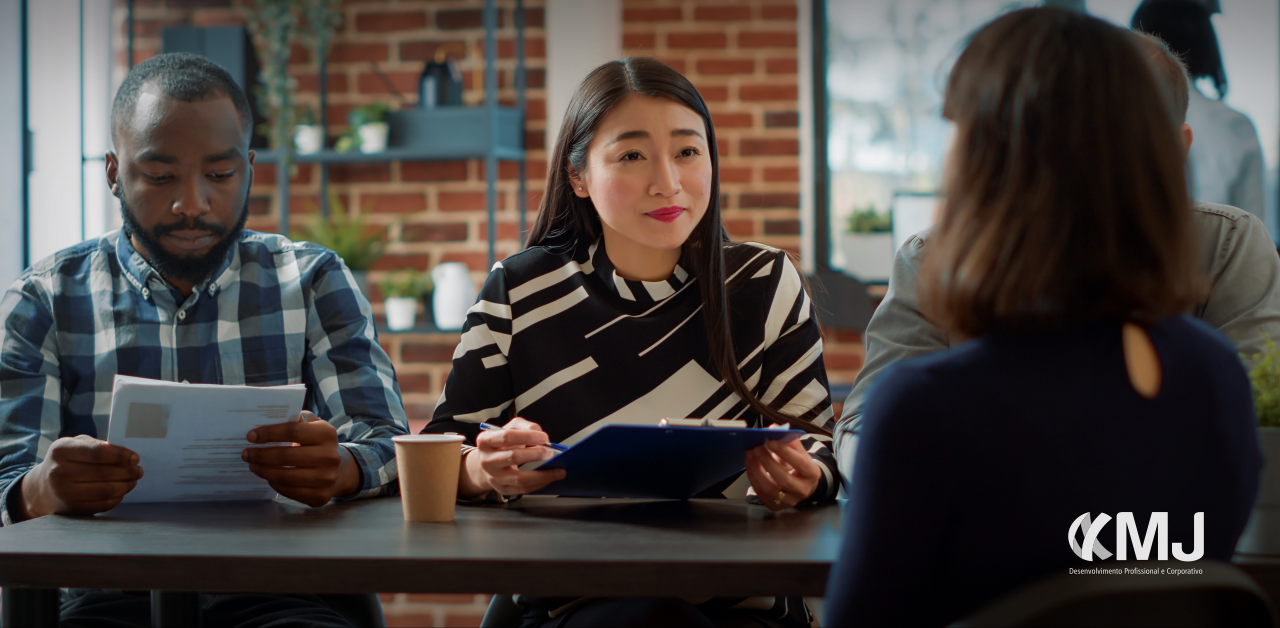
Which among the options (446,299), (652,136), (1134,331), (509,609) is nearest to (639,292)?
(652,136)

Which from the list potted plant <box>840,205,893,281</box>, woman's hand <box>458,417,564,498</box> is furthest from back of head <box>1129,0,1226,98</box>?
woman's hand <box>458,417,564,498</box>

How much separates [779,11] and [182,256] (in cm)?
214

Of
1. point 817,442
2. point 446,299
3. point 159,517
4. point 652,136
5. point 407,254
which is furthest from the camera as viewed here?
point 407,254

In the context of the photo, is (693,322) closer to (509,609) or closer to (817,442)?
(817,442)

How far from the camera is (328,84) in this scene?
122 inches

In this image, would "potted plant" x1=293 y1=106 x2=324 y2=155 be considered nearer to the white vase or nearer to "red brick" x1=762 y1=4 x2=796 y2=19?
the white vase

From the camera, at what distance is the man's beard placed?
1456 mm

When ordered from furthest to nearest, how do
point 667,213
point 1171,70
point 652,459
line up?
A: point 667,213 < point 1171,70 < point 652,459

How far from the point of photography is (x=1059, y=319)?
0.71 metres

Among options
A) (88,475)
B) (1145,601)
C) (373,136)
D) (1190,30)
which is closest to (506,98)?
(373,136)

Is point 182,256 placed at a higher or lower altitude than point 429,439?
higher

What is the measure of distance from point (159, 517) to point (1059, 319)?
94 centimetres

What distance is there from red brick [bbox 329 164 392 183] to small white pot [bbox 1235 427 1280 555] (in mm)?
2711

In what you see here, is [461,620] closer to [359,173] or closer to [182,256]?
[359,173]
